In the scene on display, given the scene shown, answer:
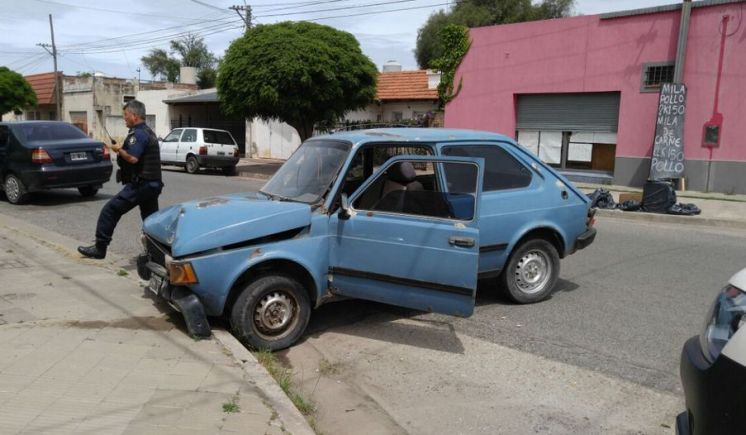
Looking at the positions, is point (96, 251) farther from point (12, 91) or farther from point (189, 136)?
point (12, 91)

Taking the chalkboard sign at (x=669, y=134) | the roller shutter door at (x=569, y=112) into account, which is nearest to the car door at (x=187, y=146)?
the roller shutter door at (x=569, y=112)

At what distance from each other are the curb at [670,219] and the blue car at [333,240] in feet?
25.6

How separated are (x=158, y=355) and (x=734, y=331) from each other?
3513mm

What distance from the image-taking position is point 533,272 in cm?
617

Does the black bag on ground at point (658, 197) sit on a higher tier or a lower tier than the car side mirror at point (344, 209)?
lower

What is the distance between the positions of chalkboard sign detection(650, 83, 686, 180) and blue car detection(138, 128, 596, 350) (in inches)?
470

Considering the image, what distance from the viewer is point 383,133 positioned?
18.7 ft

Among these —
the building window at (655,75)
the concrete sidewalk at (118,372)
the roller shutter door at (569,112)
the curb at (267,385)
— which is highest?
the building window at (655,75)

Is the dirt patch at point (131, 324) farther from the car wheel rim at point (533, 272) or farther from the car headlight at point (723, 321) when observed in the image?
the car headlight at point (723, 321)

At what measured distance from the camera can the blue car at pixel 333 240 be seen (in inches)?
180

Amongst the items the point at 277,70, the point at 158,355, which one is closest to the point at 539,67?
the point at 277,70

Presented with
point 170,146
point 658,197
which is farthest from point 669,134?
point 170,146

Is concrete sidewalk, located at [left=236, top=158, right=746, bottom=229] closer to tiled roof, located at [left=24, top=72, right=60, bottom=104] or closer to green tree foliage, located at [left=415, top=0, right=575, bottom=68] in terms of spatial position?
green tree foliage, located at [left=415, top=0, right=575, bottom=68]

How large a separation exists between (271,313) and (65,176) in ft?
28.0
